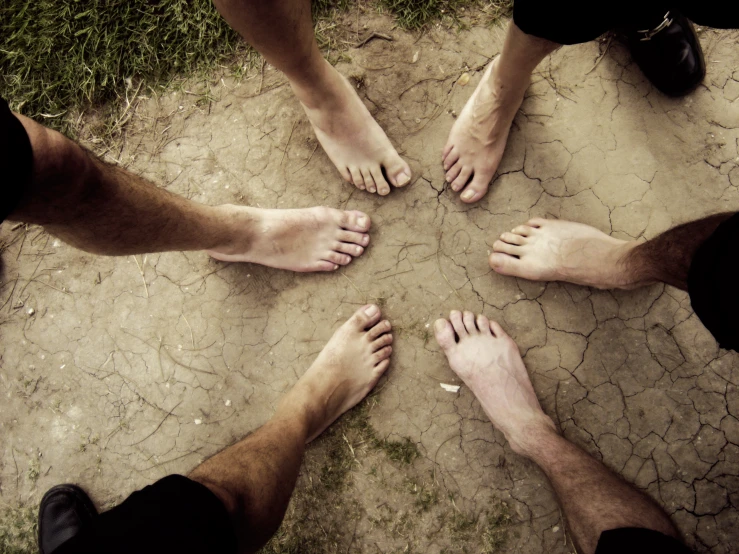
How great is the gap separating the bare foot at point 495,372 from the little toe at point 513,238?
368 mm

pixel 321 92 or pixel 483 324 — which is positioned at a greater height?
pixel 321 92

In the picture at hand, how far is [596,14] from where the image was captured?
116 cm

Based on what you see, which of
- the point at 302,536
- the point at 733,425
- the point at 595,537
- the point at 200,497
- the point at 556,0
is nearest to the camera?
the point at 556,0

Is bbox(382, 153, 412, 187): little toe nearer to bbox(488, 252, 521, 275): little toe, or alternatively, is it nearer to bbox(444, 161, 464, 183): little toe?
bbox(444, 161, 464, 183): little toe

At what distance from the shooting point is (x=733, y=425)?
1.88m

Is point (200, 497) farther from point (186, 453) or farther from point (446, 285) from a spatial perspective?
point (446, 285)

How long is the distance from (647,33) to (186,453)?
2844 mm

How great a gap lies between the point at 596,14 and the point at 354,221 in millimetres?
1233

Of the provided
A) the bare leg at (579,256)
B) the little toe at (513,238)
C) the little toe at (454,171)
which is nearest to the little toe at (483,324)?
the bare leg at (579,256)

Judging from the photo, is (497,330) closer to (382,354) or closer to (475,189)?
(382,354)

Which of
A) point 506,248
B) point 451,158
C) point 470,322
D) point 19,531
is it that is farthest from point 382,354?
point 19,531

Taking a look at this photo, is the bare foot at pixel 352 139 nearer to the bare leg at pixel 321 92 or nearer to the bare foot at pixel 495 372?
the bare leg at pixel 321 92

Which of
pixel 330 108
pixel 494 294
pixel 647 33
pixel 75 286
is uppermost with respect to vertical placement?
pixel 330 108

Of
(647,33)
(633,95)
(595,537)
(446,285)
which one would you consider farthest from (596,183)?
(595,537)
